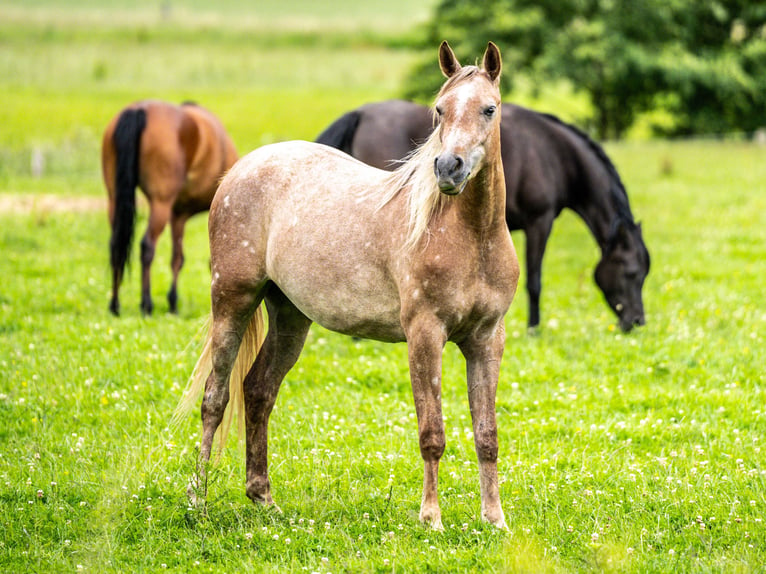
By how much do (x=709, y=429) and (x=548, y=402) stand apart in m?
1.31

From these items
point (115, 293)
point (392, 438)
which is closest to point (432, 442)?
point (392, 438)

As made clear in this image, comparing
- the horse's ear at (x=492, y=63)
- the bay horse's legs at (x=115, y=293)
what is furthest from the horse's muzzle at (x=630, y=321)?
the bay horse's legs at (x=115, y=293)

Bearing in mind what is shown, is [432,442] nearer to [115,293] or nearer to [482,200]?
[482,200]

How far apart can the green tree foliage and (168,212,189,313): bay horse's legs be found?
764 inches

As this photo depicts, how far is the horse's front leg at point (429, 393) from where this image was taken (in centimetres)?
461

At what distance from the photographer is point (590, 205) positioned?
10188 millimetres

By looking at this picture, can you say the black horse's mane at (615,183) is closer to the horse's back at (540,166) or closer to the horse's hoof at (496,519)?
the horse's back at (540,166)

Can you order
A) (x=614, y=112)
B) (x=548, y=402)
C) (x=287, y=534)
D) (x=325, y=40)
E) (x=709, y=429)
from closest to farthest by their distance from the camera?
1. (x=287, y=534)
2. (x=709, y=429)
3. (x=548, y=402)
4. (x=614, y=112)
5. (x=325, y=40)

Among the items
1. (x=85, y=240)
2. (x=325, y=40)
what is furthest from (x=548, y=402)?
(x=325, y=40)

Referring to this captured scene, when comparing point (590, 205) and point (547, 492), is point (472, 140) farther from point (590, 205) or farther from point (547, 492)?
point (590, 205)

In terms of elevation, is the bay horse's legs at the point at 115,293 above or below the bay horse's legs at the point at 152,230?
below

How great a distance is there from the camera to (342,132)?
998 centimetres

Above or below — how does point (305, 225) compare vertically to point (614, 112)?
above

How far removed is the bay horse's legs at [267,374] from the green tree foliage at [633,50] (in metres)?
25.1
